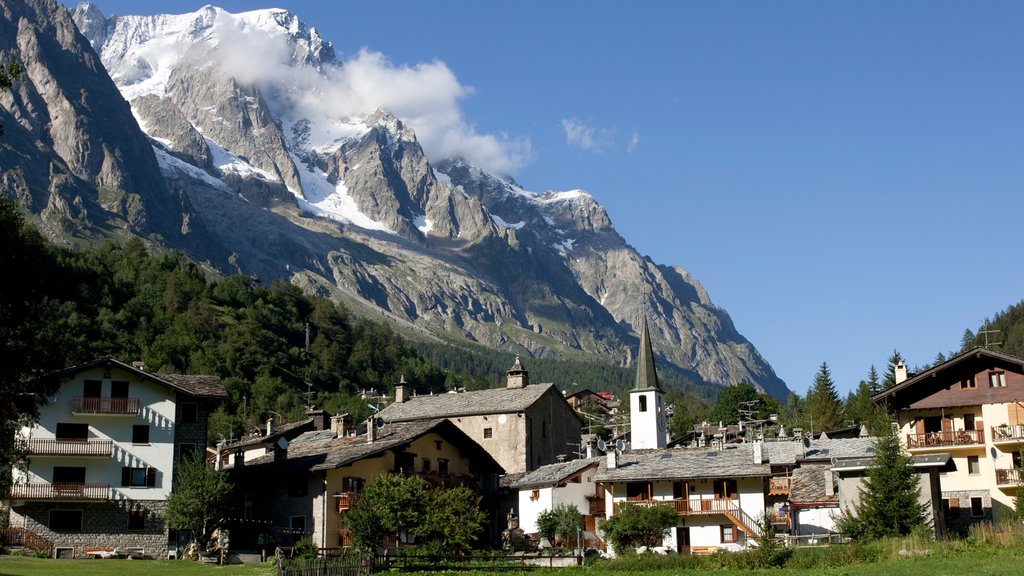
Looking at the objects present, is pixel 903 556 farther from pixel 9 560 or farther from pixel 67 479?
pixel 67 479

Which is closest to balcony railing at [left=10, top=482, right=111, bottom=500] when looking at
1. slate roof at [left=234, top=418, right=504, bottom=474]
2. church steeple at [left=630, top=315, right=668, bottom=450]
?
slate roof at [left=234, top=418, right=504, bottom=474]

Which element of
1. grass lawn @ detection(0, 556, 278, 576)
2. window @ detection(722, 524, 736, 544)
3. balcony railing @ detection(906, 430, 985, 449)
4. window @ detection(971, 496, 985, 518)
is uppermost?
balcony railing @ detection(906, 430, 985, 449)

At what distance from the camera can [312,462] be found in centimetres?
6519

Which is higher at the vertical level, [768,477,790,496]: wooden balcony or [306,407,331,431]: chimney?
[306,407,331,431]: chimney

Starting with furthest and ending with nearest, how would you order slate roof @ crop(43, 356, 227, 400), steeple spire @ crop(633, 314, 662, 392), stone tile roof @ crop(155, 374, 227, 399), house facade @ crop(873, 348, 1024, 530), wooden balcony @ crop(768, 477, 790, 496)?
steeple spire @ crop(633, 314, 662, 392) < stone tile roof @ crop(155, 374, 227, 399) < slate roof @ crop(43, 356, 227, 400) < wooden balcony @ crop(768, 477, 790, 496) < house facade @ crop(873, 348, 1024, 530)

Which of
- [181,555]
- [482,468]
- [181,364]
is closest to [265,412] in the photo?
[181,364]

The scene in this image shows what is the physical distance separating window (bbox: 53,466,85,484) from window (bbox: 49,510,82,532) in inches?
66.3

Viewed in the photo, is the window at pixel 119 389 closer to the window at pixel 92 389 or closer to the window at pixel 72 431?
the window at pixel 92 389

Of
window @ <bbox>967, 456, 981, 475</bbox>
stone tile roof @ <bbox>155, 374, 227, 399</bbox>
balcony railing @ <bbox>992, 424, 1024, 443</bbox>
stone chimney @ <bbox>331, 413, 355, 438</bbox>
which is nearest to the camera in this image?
balcony railing @ <bbox>992, 424, 1024, 443</bbox>

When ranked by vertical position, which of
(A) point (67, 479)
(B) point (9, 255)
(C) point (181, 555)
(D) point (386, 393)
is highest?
(D) point (386, 393)

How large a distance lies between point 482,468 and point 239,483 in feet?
50.7

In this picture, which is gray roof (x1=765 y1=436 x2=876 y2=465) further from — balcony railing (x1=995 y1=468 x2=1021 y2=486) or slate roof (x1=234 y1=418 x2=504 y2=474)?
slate roof (x1=234 y1=418 x2=504 y2=474)

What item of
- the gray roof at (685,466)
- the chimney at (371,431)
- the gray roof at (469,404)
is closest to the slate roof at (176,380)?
the chimney at (371,431)

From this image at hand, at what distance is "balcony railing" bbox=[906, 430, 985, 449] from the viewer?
60.5m
